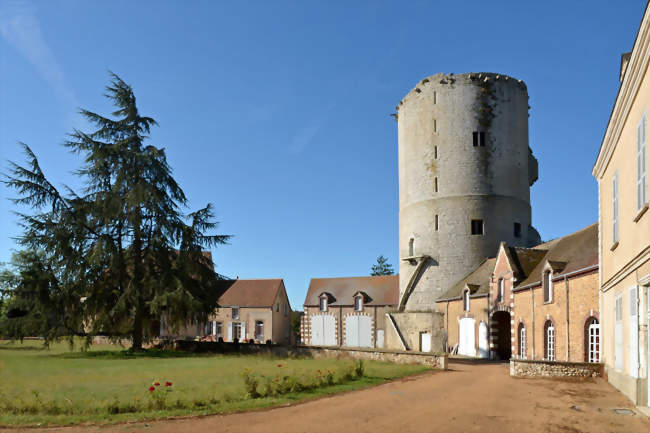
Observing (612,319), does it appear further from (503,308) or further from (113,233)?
(113,233)

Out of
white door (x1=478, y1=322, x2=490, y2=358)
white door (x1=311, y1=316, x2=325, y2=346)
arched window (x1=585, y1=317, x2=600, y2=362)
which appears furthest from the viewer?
white door (x1=311, y1=316, x2=325, y2=346)

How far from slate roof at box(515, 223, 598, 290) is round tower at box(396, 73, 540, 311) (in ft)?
35.8

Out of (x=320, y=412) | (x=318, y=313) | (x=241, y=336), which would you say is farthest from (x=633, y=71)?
(x=241, y=336)

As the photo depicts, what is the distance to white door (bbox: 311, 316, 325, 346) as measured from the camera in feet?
162

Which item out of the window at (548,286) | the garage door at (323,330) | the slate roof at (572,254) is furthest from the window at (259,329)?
the window at (548,286)

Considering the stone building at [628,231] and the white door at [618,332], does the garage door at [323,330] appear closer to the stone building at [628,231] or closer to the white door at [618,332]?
the stone building at [628,231]

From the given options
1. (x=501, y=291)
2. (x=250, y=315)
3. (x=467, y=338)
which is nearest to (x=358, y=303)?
(x=250, y=315)

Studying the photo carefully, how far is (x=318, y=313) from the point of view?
50094mm

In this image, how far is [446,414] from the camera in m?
11.5

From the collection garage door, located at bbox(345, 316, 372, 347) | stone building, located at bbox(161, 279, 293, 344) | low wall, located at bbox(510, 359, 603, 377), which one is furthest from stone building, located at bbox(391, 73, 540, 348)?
low wall, located at bbox(510, 359, 603, 377)

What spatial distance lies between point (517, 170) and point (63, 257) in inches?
1199

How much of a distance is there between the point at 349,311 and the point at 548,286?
27.4 m

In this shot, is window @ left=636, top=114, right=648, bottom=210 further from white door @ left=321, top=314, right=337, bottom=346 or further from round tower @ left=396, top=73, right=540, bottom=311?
white door @ left=321, top=314, right=337, bottom=346

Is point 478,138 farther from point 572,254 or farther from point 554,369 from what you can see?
point 554,369
